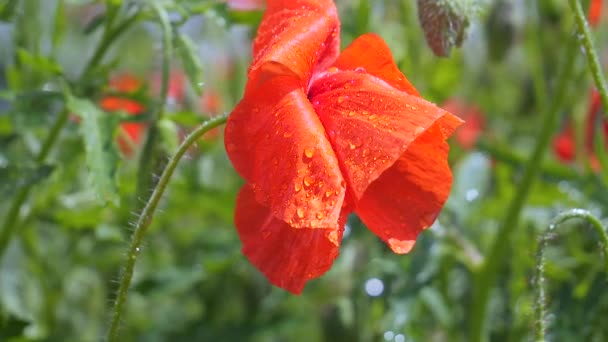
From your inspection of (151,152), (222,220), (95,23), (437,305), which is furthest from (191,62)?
(222,220)

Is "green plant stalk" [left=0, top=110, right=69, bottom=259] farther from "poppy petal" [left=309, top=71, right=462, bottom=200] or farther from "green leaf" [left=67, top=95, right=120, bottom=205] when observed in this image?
"poppy petal" [left=309, top=71, right=462, bottom=200]

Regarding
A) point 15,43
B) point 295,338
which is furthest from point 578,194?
point 15,43

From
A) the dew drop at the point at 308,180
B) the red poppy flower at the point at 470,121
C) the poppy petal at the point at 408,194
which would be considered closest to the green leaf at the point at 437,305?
the poppy petal at the point at 408,194

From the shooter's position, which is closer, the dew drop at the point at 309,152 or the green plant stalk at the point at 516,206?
the dew drop at the point at 309,152

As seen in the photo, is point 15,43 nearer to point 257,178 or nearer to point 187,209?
point 187,209

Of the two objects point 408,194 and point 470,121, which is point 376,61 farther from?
point 470,121

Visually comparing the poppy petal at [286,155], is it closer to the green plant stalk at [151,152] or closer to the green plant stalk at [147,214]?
the green plant stalk at [147,214]
